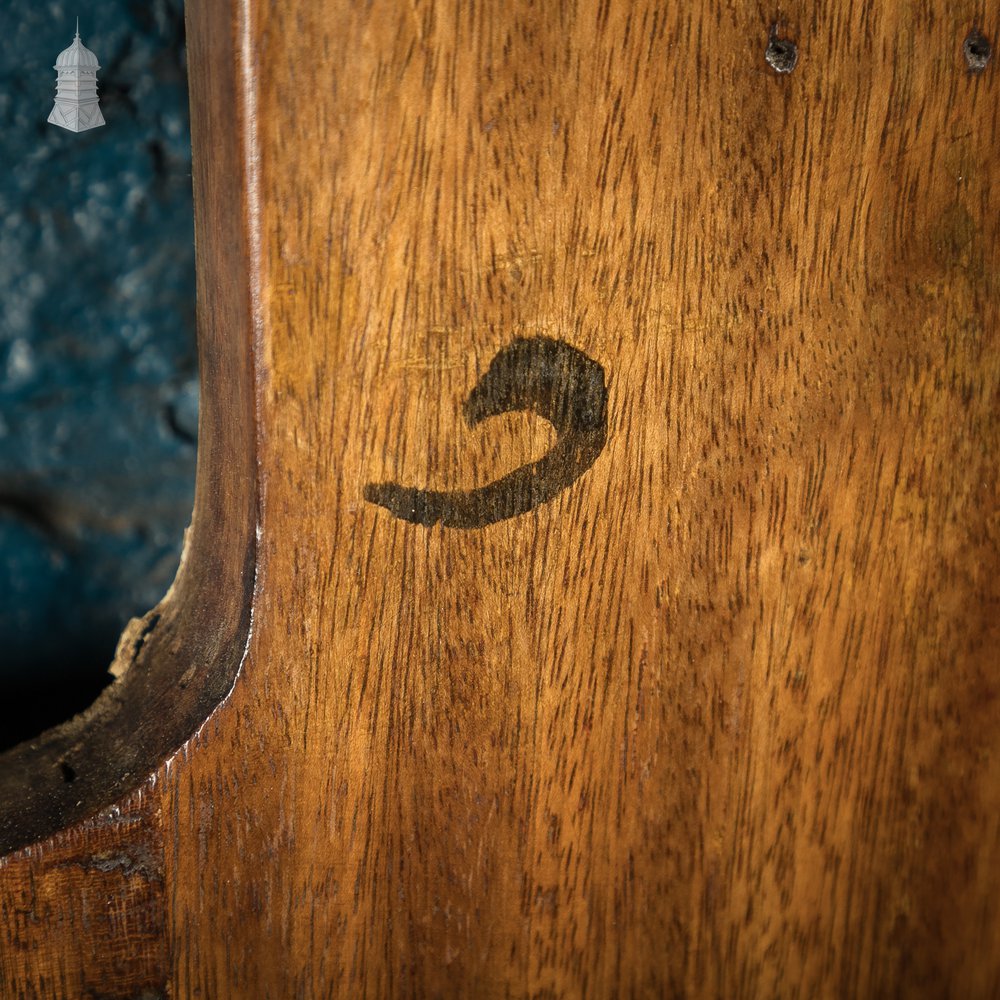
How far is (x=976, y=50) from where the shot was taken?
1.33 ft

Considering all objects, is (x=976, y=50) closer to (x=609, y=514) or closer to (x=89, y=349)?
(x=609, y=514)

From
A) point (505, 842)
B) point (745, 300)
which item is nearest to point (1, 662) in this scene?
point (505, 842)

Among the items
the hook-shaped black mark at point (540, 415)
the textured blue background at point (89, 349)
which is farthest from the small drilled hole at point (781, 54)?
the textured blue background at point (89, 349)

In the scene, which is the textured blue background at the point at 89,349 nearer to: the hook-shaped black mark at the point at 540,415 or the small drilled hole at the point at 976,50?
the hook-shaped black mark at the point at 540,415

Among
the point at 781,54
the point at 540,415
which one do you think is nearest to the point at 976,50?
the point at 781,54

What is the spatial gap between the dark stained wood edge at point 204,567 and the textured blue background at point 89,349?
0.31ft

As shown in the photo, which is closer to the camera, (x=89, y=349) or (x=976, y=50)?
(x=976, y=50)

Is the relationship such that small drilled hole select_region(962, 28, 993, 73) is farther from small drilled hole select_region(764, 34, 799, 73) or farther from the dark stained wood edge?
the dark stained wood edge

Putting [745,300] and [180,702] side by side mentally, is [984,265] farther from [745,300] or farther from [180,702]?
[180,702]

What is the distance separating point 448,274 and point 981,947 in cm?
40

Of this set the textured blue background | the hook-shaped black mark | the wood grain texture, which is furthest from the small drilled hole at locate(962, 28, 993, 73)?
the textured blue background

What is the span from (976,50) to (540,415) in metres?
0.22

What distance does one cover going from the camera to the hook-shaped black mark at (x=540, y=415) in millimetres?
374

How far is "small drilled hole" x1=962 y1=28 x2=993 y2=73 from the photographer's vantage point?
41cm
